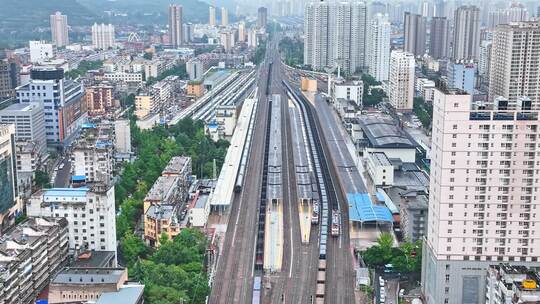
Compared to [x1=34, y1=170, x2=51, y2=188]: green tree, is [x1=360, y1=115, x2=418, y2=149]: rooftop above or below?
above

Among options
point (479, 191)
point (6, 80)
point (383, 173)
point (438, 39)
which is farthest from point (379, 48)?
point (479, 191)

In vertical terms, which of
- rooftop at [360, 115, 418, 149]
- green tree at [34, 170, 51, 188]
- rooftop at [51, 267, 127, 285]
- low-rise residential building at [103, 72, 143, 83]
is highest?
low-rise residential building at [103, 72, 143, 83]

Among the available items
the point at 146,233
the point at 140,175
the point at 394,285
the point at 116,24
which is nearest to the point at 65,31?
the point at 116,24

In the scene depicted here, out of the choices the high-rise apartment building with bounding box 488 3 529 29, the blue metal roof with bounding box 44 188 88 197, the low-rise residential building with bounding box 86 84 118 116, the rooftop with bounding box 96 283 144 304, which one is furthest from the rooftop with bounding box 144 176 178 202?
the high-rise apartment building with bounding box 488 3 529 29

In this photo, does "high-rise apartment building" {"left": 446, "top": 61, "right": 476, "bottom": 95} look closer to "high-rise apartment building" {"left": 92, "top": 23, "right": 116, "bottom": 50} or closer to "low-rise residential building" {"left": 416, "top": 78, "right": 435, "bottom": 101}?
"low-rise residential building" {"left": 416, "top": 78, "right": 435, "bottom": 101}

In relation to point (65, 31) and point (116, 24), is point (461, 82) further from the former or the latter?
point (116, 24)

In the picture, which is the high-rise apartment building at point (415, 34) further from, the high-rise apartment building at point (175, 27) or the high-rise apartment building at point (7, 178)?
the high-rise apartment building at point (7, 178)

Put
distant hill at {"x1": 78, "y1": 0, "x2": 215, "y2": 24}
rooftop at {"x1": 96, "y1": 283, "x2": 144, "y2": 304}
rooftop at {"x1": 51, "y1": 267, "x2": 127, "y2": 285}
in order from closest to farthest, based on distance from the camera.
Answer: rooftop at {"x1": 96, "y1": 283, "x2": 144, "y2": 304} < rooftop at {"x1": 51, "y1": 267, "x2": 127, "y2": 285} < distant hill at {"x1": 78, "y1": 0, "x2": 215, "y2": 24}

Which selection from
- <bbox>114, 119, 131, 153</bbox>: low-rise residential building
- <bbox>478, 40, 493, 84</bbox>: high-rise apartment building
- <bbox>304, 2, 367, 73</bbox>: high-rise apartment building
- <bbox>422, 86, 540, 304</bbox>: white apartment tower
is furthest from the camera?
<bbox>304, 2, 367, 73</bbox>: high-rise apartment building
